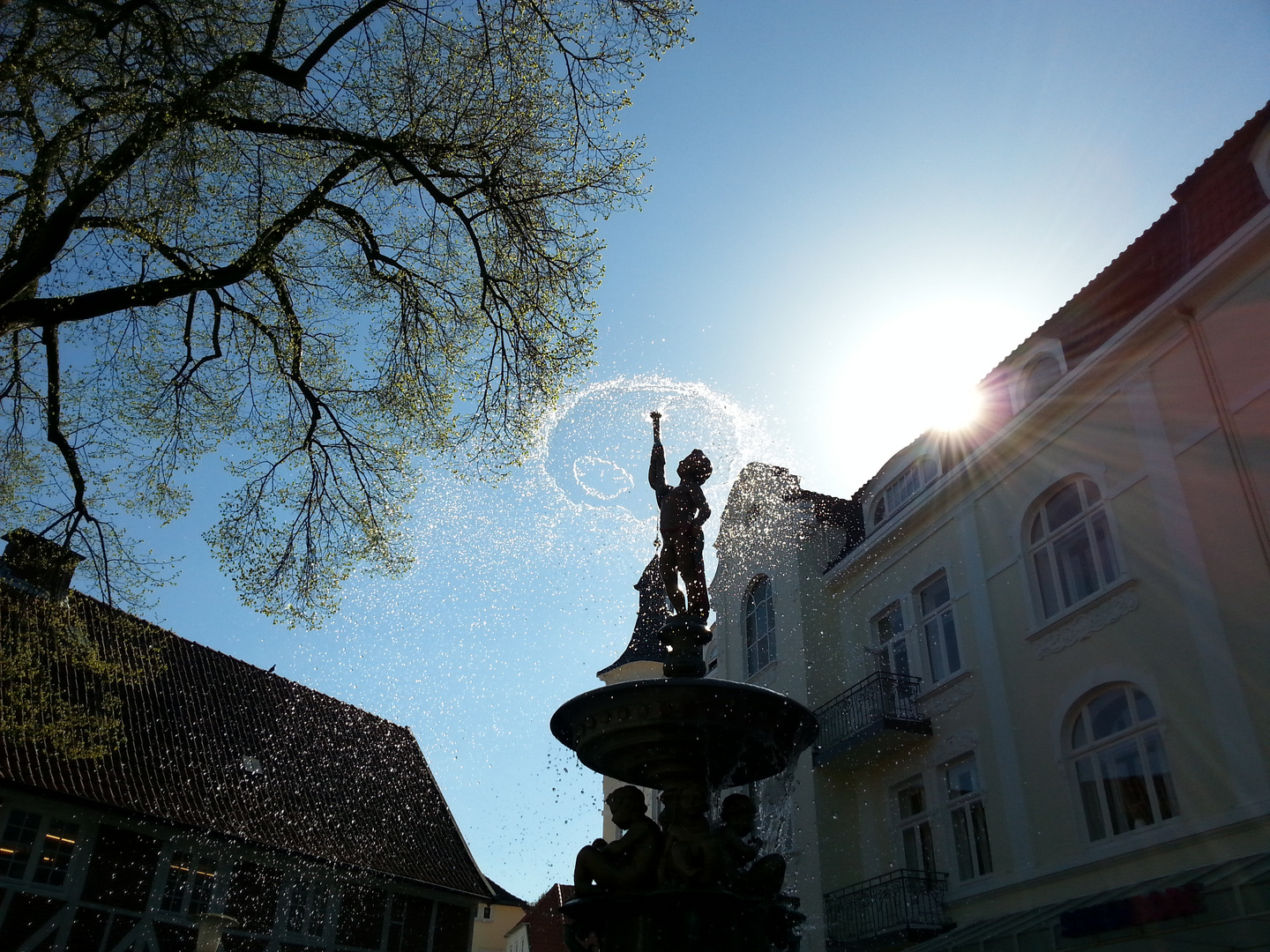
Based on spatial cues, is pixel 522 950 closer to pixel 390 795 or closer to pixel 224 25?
pixel 390 795

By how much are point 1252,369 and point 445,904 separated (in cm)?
2103

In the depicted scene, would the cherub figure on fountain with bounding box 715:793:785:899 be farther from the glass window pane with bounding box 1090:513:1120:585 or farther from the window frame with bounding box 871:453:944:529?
the window frame with bounding box 871:453:944:529

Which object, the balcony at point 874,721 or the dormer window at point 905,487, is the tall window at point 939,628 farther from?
the dormer window at point 905,487

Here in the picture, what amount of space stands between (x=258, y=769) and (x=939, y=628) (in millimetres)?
15209

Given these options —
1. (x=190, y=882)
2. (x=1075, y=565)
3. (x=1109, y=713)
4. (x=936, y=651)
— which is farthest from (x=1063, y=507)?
(x=190, y=882)

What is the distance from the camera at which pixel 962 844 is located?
13.3 meters

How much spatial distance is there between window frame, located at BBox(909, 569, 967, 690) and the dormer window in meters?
1.52

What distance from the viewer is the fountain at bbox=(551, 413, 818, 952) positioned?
577 cm

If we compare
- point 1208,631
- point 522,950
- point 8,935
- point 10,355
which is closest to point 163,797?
point 8,935

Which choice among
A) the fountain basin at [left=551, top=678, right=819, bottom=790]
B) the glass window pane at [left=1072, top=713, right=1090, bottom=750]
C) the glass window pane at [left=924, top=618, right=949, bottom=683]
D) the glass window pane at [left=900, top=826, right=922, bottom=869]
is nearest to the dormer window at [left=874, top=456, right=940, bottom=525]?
the glass window pane at [left=924, top=618, right=949, bottom=683]

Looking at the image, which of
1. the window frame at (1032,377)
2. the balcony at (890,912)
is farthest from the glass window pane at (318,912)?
the window frame at (1032,377)

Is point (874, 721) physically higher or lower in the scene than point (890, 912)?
higher

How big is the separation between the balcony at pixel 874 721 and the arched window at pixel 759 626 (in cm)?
346

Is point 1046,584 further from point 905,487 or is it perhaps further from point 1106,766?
point 905,487
